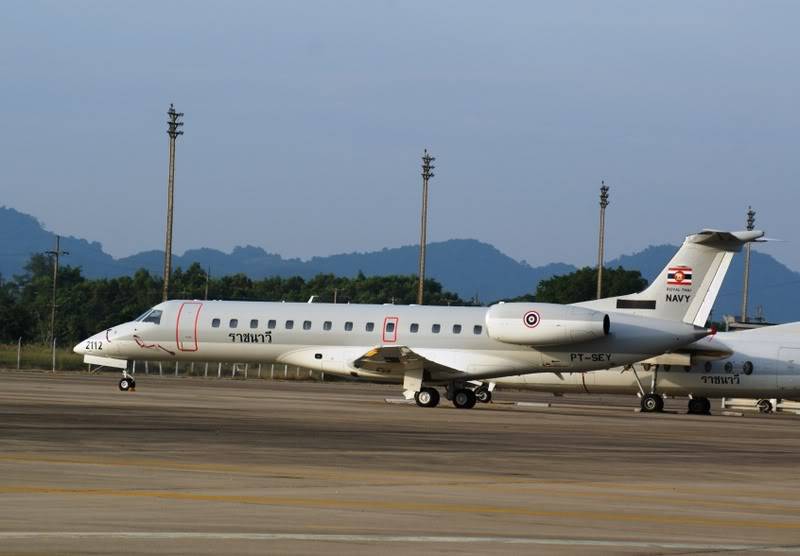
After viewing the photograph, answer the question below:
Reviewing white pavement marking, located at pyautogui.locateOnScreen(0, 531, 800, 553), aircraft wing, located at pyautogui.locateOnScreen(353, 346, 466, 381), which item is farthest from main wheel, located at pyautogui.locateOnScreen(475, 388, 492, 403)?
white pavement marking, located at pyautogui.locateOnScreen(0, 531, 800, 553)

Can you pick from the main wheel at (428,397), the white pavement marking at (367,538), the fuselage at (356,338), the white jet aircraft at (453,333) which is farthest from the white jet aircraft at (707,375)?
the white pavement marking at (367,538)

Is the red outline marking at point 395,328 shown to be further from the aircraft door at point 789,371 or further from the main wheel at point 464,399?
the aircraft door at point 789,371

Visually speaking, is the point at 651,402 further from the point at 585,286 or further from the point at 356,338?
the point at 585,286

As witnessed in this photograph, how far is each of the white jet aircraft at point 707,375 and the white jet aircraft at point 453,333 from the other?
411cm

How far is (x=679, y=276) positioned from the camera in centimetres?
4644

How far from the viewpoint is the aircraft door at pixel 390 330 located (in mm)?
45938

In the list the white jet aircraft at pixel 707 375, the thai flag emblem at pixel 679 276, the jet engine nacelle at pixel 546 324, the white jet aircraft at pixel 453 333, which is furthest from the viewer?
the white jet aircraft at pixel 707 375

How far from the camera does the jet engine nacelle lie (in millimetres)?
43969

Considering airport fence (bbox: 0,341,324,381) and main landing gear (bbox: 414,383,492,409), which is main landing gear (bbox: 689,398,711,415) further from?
airport fence (bbox: 0,341,324,381)

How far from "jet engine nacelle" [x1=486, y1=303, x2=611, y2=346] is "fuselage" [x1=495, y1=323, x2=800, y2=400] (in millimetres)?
5671

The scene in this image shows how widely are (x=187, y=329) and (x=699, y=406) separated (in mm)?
18043

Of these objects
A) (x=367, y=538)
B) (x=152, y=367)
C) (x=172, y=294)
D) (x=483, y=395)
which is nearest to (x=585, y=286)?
(x=172, y=294)

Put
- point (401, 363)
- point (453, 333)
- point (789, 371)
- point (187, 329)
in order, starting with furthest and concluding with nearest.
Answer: point (789, 371), point (187, 329), point (453, 333), point (401, 363)

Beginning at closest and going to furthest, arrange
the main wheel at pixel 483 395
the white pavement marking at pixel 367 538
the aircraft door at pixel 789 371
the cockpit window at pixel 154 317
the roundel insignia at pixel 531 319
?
the white pavement marking at pixel 367 538, the roundel insignia at pixel 531 319, the cockpit window at pixel 154 317, the main wheel at pixel 483 395, the aircraft door at pixel 789 371
